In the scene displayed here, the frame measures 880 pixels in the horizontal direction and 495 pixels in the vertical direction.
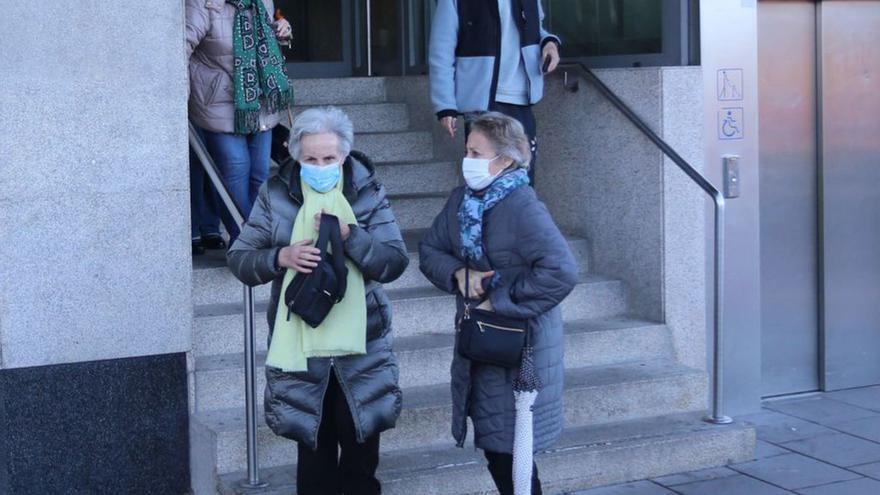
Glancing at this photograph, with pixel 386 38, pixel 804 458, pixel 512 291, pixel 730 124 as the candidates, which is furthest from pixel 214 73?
pixel 804 458

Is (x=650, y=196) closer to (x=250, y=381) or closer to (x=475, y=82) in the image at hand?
(x=475, y=82)

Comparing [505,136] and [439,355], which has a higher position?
[505,136]

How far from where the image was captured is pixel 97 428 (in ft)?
18.6

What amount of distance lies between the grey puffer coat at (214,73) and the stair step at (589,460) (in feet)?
5.52

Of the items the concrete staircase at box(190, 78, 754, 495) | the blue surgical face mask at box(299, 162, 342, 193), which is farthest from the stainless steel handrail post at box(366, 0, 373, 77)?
the blue surgical face mask at box(299, 162, 342, 193)

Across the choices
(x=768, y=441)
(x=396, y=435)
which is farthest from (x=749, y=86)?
(x=396, y=435)

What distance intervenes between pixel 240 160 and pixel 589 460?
2116 millimetres

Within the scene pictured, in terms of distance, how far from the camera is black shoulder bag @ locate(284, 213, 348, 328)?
4492mm

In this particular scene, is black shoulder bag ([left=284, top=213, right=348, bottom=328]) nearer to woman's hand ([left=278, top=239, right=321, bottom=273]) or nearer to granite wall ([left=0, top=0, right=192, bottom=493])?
woman's hand ([left=278, top=239, right=321, bottom=273])

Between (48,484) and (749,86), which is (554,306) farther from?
(749,86)

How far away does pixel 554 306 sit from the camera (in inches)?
181

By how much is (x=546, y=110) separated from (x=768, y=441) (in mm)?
2153

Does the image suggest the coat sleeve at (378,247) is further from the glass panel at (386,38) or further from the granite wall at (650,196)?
the glass panel at (386,38)

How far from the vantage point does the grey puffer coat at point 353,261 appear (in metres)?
4.65
